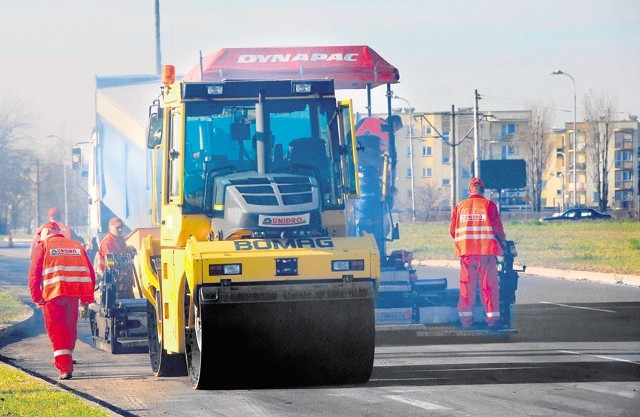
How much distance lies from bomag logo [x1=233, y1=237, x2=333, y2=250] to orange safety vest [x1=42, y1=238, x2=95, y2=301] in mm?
2934

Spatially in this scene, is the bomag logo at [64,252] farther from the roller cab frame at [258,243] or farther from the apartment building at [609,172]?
the apartment building at [609,172]

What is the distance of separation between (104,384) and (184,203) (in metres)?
2.06

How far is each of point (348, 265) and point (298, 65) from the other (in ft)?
20.2

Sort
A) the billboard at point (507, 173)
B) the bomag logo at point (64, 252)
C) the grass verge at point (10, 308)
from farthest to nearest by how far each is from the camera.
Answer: the billboard at point (507, 173) < the grass verge at point (10, 308) < the bomag logo at point (64, 252)

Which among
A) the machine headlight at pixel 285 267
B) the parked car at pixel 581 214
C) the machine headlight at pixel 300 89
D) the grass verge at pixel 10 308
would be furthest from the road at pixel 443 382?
the parked car at pixel 581 214

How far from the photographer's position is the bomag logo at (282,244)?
10.7 m

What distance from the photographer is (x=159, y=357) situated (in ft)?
41.1

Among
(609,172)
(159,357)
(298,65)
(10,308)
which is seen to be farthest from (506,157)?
(159,357)

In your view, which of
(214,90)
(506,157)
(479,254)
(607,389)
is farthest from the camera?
(506,157)

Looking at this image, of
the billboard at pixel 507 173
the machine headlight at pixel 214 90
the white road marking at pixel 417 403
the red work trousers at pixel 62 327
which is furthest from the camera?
the billboard at pixel 507 173

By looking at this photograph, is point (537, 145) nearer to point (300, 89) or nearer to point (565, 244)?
point (565, 244)

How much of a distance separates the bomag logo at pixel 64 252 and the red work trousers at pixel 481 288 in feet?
16.2

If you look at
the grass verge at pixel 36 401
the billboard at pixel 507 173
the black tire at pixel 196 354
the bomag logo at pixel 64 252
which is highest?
the billboard at pixel 507 173

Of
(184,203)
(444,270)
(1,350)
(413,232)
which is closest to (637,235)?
(413,232)
